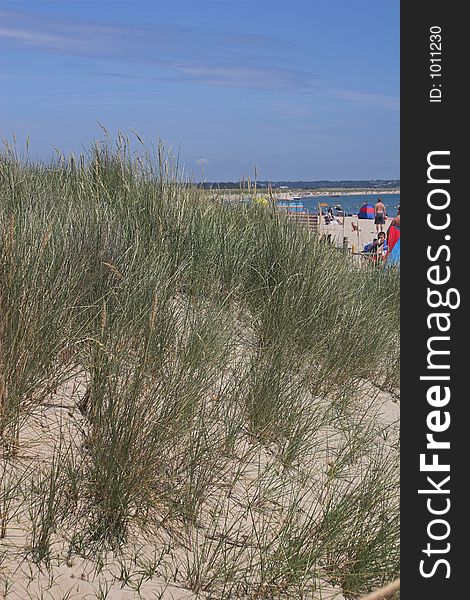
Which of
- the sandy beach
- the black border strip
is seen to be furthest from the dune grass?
the sandy beach

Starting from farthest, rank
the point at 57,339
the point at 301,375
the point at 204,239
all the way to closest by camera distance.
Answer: the point at 204,239 < the point at 301,375 < the point at 57,339

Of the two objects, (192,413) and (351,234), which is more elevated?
(351,234)

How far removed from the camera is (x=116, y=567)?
283 centimetres

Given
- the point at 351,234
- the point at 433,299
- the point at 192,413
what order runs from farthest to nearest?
the point at 351,234
the point at 192,413
the point at 433,299

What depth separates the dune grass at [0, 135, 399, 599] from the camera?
293cm

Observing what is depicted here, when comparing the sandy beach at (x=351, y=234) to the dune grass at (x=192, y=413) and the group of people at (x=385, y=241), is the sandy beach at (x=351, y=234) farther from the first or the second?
the dune grass at (x=192, y=413)

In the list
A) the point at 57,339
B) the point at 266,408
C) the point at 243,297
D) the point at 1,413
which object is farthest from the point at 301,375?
the point at 1,413

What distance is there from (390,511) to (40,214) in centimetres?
292

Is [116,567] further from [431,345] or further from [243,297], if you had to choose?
[243,297]

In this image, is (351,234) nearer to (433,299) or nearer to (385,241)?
(385,241)

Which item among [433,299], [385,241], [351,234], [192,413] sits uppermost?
[351,234]

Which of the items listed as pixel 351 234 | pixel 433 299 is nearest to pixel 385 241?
pixel 433 299

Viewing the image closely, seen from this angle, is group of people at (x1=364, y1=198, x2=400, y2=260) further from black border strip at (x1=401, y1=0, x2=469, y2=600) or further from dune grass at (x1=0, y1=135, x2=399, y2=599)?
black border strip at (x1=401, y1=0, x2=469, y2=600)

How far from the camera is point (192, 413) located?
3334 mm
